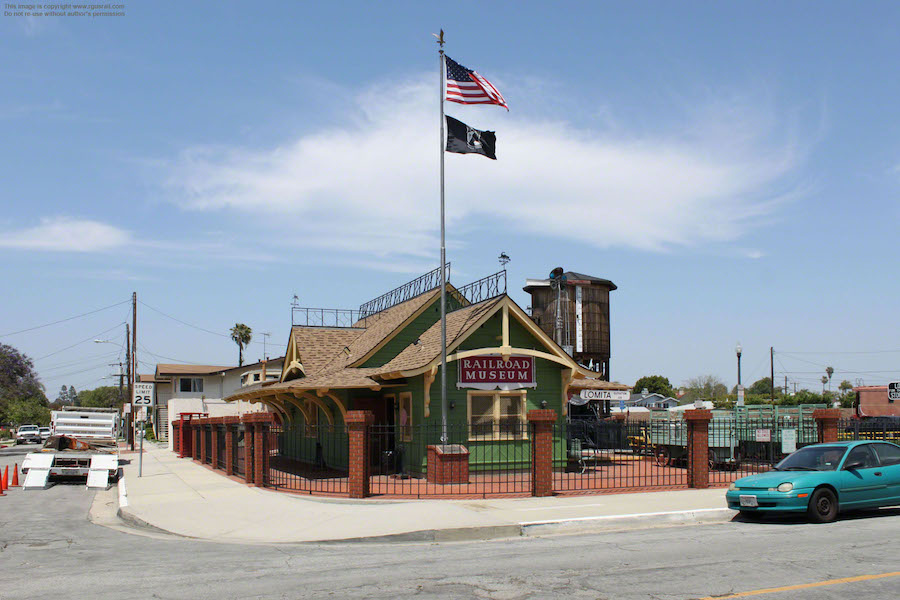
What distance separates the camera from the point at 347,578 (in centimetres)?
894

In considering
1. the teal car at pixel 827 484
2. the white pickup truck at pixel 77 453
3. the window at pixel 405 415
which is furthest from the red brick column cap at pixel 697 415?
the white pickup truck at pixel 77 453

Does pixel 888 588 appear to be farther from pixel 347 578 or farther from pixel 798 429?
pixel 798 429

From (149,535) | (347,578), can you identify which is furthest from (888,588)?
(149,535)

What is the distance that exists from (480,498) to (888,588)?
29.8 feet

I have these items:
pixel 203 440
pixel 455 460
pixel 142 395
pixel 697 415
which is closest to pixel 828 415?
pixel 697 415

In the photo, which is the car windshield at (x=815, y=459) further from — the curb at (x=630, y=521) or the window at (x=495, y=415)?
the window at (x=495, y=415)

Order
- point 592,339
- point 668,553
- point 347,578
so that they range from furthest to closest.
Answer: point 592,339
point 668,553
point 347,578

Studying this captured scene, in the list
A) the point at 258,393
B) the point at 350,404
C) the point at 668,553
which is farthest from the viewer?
the point at 258,393

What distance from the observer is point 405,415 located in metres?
21.4

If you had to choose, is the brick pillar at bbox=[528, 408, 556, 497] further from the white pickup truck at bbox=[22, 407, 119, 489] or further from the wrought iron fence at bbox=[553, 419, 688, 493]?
the white pickup truck at bbox=[22, 407, 119, 489]

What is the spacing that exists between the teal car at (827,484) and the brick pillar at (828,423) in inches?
237

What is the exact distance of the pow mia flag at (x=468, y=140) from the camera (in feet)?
63.6

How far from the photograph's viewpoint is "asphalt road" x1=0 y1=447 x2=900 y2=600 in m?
8.21

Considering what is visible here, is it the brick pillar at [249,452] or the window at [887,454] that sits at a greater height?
the window at [887,454]
